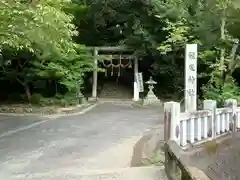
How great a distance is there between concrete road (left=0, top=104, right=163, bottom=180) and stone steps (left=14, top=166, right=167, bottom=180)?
20cm

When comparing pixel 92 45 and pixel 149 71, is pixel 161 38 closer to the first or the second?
pixel 149 71

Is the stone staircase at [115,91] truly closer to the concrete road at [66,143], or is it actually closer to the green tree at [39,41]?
the green tree at [39,41]

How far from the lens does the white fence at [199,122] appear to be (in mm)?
5520

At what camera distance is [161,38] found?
18.1 m

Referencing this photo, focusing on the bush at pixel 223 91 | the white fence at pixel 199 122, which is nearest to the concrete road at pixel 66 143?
the white fence at pixel 199 122

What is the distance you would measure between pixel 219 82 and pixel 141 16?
6.77 m

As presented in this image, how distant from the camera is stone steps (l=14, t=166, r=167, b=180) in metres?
4.97

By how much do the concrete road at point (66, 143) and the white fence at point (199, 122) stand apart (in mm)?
1017

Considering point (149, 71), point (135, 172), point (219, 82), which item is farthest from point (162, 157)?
point (149, 71)

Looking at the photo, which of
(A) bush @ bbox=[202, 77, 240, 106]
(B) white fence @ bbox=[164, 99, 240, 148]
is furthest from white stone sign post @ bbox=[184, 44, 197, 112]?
(A) bush @ bbox=[202, 77, 240, 106]

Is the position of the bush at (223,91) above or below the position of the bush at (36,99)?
above

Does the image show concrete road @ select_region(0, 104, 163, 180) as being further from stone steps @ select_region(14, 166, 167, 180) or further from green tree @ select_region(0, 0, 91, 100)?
green tree @ select_region(0, 0, 91, 100)

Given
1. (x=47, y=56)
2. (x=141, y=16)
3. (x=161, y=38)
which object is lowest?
(x=47, y=56)

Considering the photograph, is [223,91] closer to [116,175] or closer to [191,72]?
[191,72]
